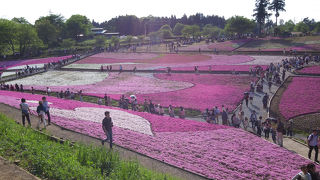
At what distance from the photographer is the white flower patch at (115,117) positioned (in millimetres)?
19422

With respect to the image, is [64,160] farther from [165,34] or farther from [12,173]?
[165,34]

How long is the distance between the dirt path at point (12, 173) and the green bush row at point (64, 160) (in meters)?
0.30

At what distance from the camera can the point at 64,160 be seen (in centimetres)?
1012

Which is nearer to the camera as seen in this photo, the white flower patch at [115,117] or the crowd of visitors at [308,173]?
the crowd of visitors at [308,173]

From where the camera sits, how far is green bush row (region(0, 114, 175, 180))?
956 cm

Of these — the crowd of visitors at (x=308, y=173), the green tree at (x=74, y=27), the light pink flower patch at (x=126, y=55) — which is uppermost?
the green tree at (x=74, y=27)

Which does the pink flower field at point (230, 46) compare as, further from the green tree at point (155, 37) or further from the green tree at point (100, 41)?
the green tree at point (100, 41)

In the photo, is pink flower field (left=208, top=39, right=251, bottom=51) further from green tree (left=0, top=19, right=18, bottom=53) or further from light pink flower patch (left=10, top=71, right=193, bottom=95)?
green tree (left=0, top=19, right=18, bottom=53)

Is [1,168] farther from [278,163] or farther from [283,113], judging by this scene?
[283,113]

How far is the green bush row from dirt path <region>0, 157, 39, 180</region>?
30 centimetres

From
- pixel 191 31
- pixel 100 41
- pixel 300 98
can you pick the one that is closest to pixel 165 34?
pixel 191 31

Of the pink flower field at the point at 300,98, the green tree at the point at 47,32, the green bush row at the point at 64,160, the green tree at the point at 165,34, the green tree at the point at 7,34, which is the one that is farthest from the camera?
the green tree at the point at 165,34

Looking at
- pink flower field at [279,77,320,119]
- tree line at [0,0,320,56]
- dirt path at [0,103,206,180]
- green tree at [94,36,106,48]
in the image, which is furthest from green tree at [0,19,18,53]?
pink flower field at [279,77,320,119]

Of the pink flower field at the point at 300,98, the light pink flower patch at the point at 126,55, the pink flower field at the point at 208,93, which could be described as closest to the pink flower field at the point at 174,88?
the pink flower field at the point at 208,93
